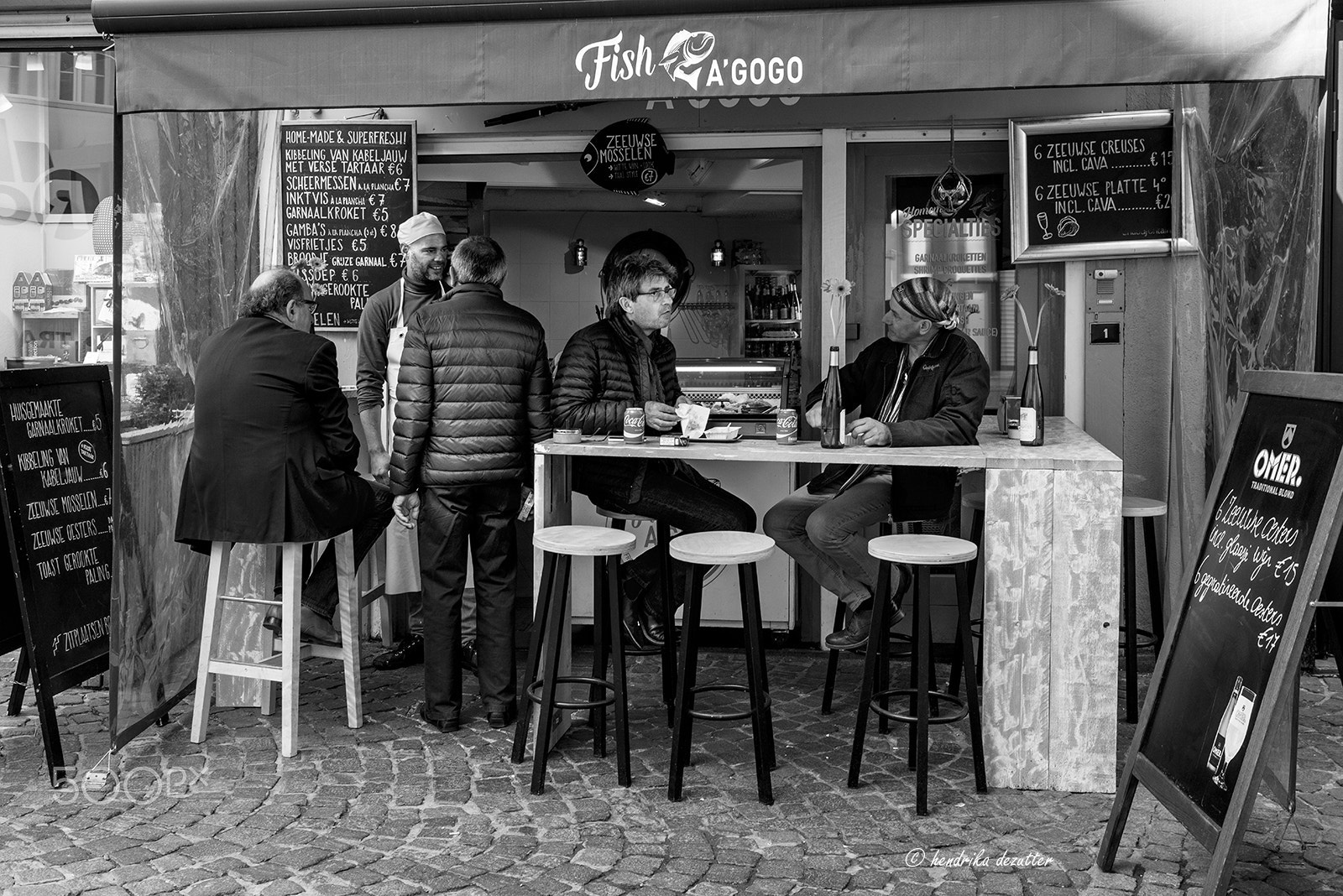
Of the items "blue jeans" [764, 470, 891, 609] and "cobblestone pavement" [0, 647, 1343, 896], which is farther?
"blue jeans" [764, 470, 891, 609]

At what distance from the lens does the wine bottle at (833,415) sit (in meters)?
4.29

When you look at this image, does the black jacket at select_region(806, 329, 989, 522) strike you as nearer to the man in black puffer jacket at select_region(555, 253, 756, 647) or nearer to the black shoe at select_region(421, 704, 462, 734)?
the man in black puffer jacket at select_region(555, 253, 756, 647)

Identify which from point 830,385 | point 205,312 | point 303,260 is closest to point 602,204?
point 303,260

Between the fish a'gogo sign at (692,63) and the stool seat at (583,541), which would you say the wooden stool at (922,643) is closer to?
the stool seat at (583,541)

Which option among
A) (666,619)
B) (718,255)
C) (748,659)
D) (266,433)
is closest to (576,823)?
(748,659)

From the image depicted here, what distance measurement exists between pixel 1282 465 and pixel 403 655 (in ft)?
12.4

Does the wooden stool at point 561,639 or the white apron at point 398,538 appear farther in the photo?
the white apron at point 398,538

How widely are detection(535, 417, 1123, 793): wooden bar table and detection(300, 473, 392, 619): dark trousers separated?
202cm

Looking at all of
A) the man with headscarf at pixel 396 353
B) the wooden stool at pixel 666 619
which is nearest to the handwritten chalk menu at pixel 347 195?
the man with headscarf at pixel 396 353

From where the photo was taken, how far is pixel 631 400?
189 inches

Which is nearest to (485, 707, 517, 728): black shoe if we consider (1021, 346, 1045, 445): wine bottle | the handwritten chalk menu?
(1021, 346, 1045, 445): wine bottle

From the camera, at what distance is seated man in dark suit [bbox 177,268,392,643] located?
441 centimetres

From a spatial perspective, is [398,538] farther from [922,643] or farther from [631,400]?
[922,643]

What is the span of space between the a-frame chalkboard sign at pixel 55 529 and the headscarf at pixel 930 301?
3123 millimetres
